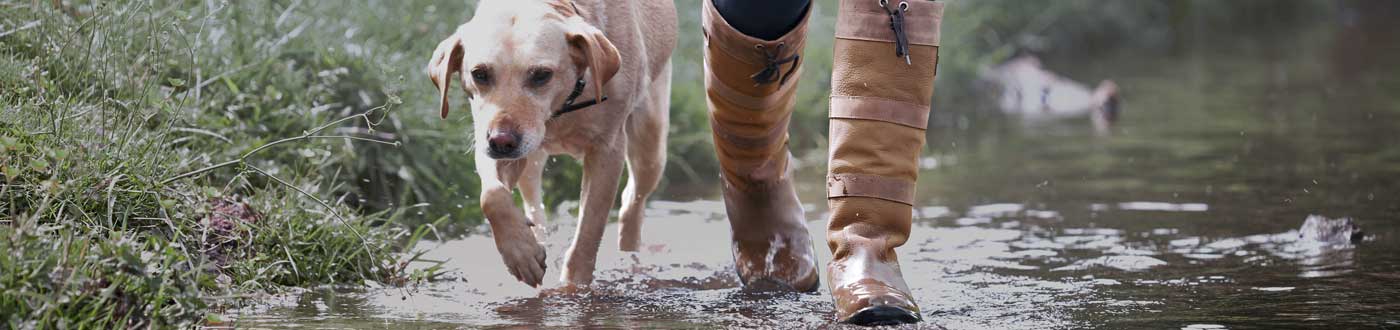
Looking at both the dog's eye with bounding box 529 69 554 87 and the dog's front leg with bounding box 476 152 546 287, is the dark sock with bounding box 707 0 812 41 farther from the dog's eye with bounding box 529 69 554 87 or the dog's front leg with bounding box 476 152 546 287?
the dog's front leg with bounding box 476 152 546 287

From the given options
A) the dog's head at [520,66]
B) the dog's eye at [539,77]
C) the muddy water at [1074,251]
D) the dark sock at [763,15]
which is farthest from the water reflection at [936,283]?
the dark sock at [763,15]

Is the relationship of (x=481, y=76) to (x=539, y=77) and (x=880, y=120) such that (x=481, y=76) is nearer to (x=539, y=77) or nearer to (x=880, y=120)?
(x=539, y=77)

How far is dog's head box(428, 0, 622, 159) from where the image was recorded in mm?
3365

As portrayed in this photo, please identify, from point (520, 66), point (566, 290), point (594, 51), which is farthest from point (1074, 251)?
point (520, 66)

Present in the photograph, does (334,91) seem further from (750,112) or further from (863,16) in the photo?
(863,16)

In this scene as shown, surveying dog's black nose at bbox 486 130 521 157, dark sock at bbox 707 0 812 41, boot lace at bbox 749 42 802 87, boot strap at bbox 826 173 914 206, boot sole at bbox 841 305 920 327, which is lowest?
boot sole at bbox 841 305 920 327

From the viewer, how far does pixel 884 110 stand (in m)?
3.35

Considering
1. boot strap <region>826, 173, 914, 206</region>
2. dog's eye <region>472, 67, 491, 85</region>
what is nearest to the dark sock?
boot strap <region>826, 173, 914, 206</region>

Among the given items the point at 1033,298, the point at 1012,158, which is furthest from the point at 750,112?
the point at 1012,158

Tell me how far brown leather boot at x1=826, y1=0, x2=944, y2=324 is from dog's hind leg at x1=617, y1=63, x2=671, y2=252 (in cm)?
90

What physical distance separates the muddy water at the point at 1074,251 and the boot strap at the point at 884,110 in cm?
41

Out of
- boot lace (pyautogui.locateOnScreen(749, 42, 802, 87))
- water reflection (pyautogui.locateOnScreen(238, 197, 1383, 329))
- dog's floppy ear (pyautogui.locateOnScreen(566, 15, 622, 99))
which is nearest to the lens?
water reflection (pyautogui.locateOnScreen(238, 197, 1383, 329))

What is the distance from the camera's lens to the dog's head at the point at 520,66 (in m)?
3.37

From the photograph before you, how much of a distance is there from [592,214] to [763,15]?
26.4 inches
